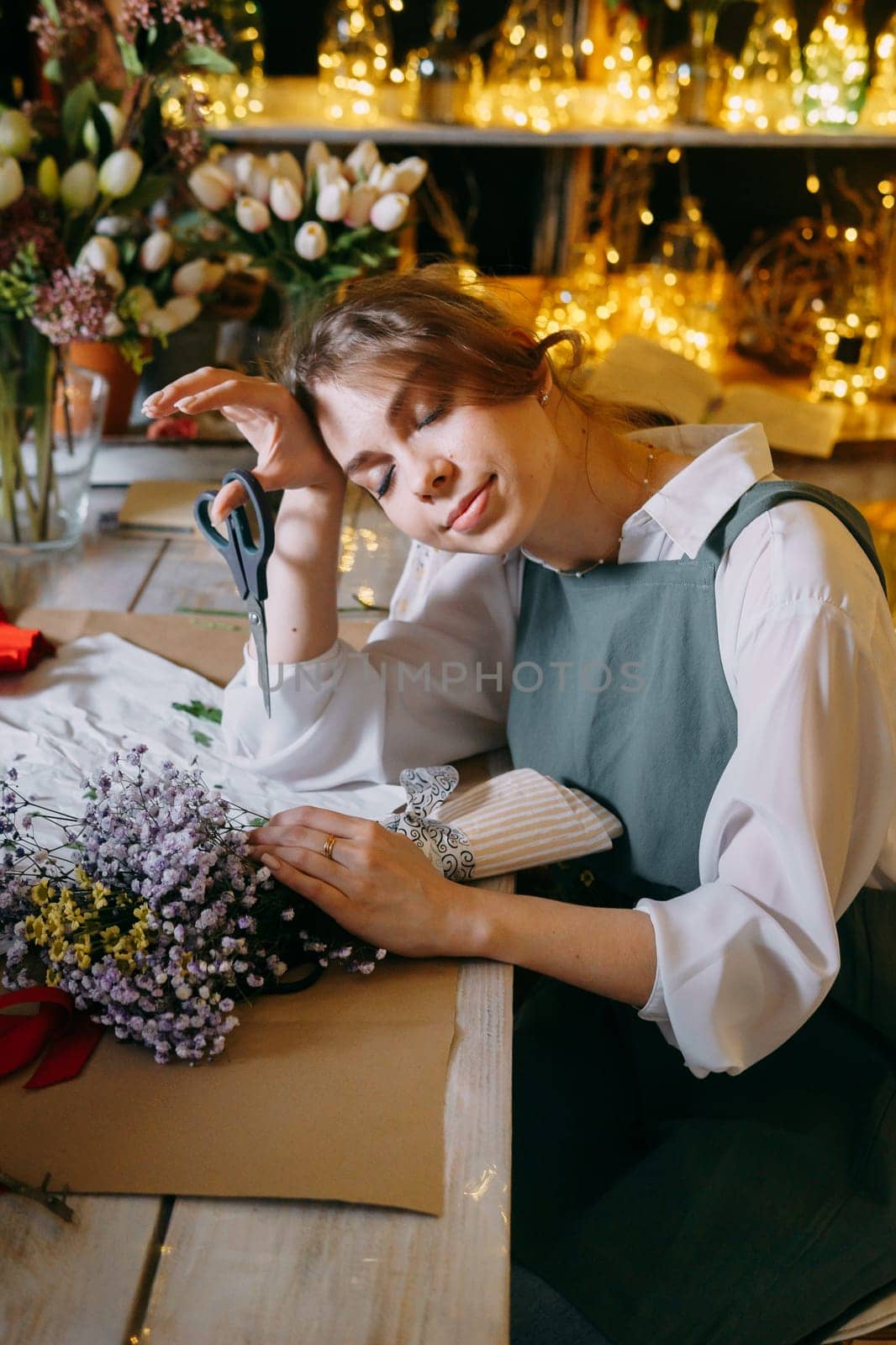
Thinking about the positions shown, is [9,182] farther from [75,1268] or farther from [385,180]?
[75,1268]

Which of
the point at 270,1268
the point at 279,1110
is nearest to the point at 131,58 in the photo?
the point at 279,1110

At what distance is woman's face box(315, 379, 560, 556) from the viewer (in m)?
1.05

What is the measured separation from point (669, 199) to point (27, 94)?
4.08 ft

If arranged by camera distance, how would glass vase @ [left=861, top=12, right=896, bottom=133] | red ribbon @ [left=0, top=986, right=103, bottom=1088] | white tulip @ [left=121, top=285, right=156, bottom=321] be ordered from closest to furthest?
red ribbon @ [left=0, top=986, right=103, bottom=1088]
white tulip @ [left=121, top=285, right=156, bottom=321]
glass vase @ [left=861, top=12, right=896, bottom=133]

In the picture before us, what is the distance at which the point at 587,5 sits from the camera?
7.34 ft

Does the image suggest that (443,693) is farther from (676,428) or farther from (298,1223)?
(298,1223)

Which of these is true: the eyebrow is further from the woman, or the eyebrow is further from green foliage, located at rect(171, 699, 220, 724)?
green foliage, located at rect(171, 699, 220, 724)

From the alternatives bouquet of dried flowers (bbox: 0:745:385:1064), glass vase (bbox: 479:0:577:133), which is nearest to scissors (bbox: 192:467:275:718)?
bouquet of dried flowers (bbox: 0:745:385:1064)

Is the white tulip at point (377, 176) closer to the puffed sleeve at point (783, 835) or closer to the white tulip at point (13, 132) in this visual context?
the white tulip at point (13, 132)

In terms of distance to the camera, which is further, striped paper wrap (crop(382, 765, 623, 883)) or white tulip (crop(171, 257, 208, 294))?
white tulip (crop(171, 257, 208, 294))

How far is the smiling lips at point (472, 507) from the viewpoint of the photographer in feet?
3.47

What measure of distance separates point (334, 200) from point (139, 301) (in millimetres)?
311

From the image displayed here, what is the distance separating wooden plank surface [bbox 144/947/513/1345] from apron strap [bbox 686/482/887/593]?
Answer: 524mm

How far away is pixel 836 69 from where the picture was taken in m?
2.20
